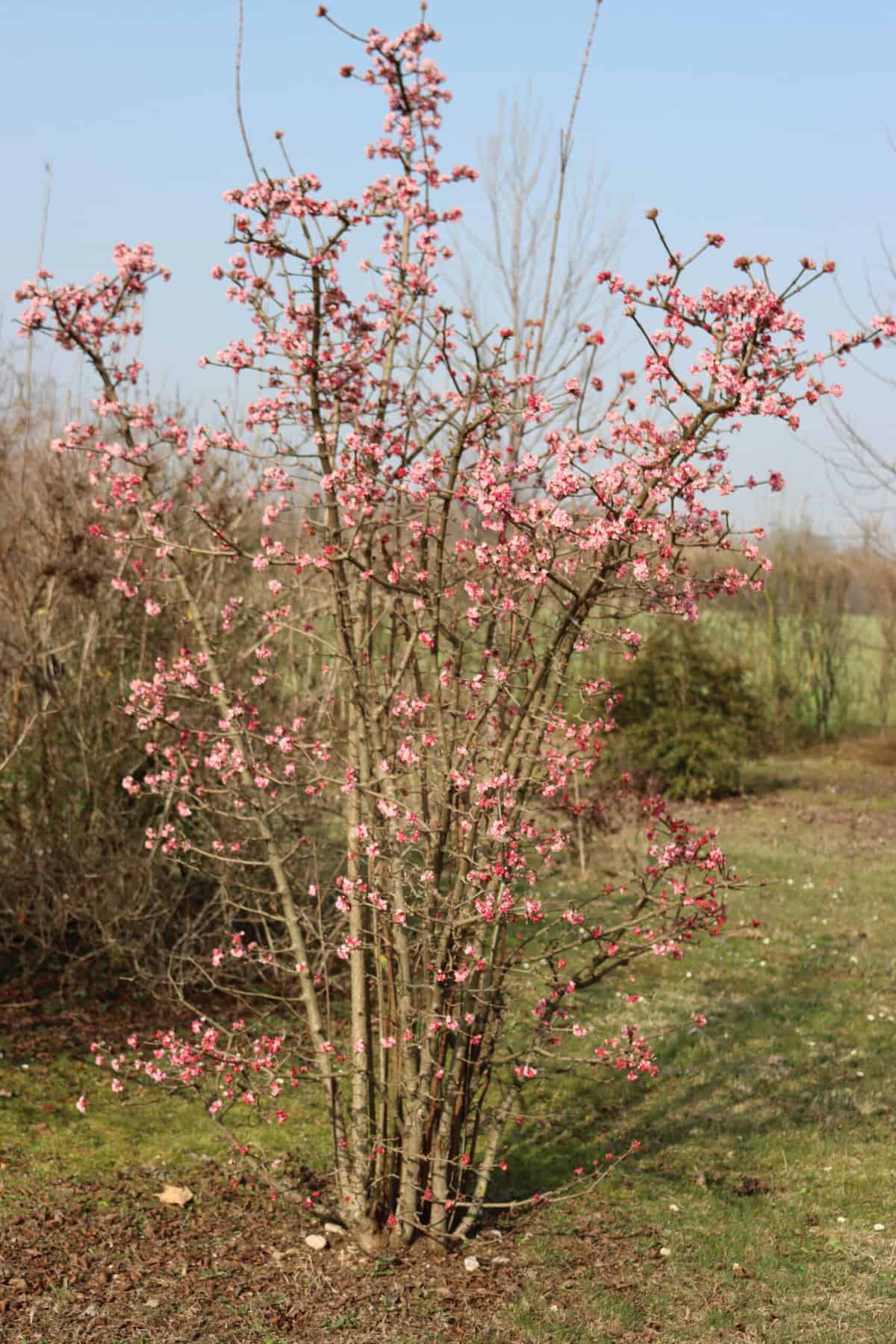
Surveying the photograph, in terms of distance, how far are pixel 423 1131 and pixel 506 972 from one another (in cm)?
61

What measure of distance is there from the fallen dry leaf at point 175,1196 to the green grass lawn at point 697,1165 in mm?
157

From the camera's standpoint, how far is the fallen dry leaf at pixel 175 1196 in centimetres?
461

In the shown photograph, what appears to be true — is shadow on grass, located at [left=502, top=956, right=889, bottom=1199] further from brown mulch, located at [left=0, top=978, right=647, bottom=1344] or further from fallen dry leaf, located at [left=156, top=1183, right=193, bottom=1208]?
fallen dry leaf, located at [left=156, top=1183, right=193, bottom=1208]

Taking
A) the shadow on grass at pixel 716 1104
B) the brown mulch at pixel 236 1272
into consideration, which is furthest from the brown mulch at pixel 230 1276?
the shadow on grass at pixel 716 1104

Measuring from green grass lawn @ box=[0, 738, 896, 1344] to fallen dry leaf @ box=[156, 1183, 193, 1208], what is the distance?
157mm

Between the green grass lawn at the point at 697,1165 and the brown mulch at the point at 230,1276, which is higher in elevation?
the brown mulch at the point at 230,1276

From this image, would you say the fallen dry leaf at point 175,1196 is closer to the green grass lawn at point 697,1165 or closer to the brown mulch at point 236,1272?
the brown mulch at point 236,1272

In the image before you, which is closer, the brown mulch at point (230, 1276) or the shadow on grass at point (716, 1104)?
the brown mulch at point (230, 1276)

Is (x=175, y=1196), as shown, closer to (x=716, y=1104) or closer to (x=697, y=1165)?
(x=697, y=1165)

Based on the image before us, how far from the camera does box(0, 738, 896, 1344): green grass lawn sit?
3916 mm

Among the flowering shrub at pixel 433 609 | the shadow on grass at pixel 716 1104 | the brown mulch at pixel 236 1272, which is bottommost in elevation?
the shadow on grass at pixel 716 1104

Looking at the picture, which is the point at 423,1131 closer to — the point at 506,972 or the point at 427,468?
the point at 506,972

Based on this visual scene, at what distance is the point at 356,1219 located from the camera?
13.9ft

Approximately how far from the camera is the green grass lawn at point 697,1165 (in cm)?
392
